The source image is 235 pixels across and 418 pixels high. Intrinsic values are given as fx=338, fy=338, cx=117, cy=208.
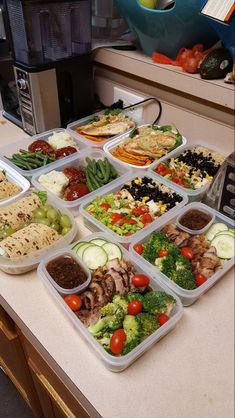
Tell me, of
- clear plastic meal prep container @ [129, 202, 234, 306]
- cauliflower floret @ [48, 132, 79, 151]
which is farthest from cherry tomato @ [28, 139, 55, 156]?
clear plastic meal prep container @ [129, 202, 234, 306]

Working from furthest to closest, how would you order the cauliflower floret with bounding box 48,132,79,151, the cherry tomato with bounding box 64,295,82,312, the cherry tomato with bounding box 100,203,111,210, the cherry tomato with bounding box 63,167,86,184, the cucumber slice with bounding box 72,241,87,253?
the cauliflower floret with bounding box 48,132,79,151
the cherry tomato with bounding box 63,167,86,184
the cherry tomato with bounding box 100,203,111,210
the cucumber slice with bounding box 72,241,87,253
the cherry tomato with bounding box 64,295,82,312

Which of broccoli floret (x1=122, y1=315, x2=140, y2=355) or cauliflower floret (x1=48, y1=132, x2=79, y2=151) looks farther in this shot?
cauliflower floret (x1=48, y1=132, x2=79, y2=151)

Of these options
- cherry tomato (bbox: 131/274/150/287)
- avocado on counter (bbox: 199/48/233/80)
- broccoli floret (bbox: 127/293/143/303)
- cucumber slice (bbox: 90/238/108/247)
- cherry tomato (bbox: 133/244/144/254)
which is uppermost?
avocado on counter (bbox: 199/48/233/80)

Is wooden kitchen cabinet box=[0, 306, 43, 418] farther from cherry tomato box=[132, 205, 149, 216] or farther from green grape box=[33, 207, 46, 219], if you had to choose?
cherry tomato box=[132, 205, 149, 216]

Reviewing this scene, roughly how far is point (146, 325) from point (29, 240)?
29cm

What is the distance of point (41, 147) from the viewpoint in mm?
1000

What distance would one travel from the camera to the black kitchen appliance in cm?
92

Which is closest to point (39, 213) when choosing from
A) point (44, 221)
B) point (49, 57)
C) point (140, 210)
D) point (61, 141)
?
point (44, 221)

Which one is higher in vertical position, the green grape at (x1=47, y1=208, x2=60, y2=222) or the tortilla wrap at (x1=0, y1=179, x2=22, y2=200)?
the tortilla wrap at (x1=0, y1=179, x2=22, y2=200)

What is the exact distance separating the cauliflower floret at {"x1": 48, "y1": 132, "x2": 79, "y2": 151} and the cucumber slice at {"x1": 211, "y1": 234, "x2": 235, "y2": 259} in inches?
22.3

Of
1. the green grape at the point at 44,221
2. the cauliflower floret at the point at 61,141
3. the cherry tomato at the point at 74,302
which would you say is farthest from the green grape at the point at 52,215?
the cauliflower floret at the point at 61,141

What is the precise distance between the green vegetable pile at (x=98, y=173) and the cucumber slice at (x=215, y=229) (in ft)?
1.15

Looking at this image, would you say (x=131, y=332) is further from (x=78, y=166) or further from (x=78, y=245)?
(x=78, y=166)

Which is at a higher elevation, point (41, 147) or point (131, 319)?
point (41, 147)
